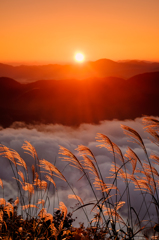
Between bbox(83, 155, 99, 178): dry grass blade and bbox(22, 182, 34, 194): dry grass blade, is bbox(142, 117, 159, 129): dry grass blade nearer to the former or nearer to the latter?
bbox(83, 155, 99, 178): dry grass blade

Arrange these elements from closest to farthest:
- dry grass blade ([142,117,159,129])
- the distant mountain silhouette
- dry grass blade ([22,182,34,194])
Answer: dry grass blade ([142,117,159,129]), dry grass blade ([22,182,34,194]), the distant mountain silhouette

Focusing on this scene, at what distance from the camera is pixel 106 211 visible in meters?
2.14

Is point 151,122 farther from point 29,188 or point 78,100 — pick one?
point 78,100

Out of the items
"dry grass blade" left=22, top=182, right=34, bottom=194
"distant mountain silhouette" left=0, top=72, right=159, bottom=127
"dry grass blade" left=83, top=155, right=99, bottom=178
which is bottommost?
"dry grass blade" left=22, top=182, right=34, bottom=194

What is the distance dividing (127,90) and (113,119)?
30752 mm

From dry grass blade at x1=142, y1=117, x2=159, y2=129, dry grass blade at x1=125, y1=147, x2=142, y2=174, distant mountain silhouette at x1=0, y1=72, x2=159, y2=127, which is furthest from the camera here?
distant mountain silhouette at x1=0, y1=72, x2=159, y2=127

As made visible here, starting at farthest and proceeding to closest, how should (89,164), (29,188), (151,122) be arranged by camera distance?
(29,188) → (89,164) → (151,122)

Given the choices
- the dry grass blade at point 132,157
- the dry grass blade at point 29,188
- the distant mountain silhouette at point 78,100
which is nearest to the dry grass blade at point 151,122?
the dry grass blade at point 132,157

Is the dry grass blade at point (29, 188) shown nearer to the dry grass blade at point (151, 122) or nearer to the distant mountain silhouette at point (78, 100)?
the dry grass blade at point (151, 122)

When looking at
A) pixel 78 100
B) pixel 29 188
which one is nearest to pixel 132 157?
pixel 29 188

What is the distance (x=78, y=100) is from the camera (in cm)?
12381

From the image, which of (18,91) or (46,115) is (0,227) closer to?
(46,115)

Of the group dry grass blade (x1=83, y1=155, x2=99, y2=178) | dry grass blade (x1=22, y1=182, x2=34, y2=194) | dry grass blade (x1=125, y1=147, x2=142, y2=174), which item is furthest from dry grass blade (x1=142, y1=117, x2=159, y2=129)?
dry grass blade (x1=22, y1=182, x2=34, y2=194)

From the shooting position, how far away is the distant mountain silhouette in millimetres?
106250
